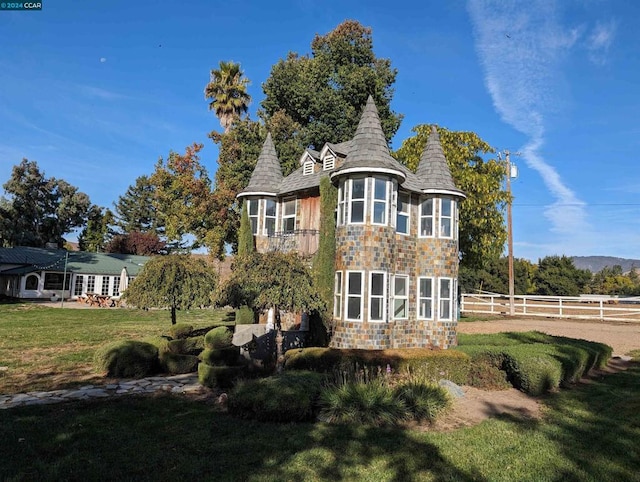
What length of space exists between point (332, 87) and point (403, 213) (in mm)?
19296

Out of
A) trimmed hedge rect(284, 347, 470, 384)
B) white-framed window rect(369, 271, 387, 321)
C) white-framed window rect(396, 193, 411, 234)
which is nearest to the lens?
trimmed hedge rect(284, 347, 470, 384)

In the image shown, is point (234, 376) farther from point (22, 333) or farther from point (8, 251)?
point (8, 251)

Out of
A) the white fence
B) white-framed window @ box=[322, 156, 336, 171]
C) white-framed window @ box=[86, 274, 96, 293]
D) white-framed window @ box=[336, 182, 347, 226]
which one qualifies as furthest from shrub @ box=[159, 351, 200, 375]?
white-framed window @ box=[86, 274, 96, 293]

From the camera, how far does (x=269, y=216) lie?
66.9 ft

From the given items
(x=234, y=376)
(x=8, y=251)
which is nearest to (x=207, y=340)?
(x=234, y=376)

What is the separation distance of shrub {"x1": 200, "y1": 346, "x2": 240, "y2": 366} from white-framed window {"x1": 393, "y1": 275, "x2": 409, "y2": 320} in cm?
714

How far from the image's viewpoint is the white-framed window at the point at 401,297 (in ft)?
55.4

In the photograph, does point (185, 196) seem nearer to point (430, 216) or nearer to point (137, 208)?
point (430, 216)

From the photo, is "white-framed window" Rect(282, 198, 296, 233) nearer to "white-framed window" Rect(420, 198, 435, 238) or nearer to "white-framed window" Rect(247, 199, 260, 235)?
"white-framed window" Rect(247, 199, 260, 235)

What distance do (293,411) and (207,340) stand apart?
5522mm

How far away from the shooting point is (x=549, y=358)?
Answer: 12.0 m

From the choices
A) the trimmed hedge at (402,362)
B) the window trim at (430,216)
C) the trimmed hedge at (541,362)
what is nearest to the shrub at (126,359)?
the trimmed hedge at (402,362)

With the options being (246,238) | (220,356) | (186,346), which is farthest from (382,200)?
(186,346)

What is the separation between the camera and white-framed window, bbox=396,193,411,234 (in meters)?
17.4
